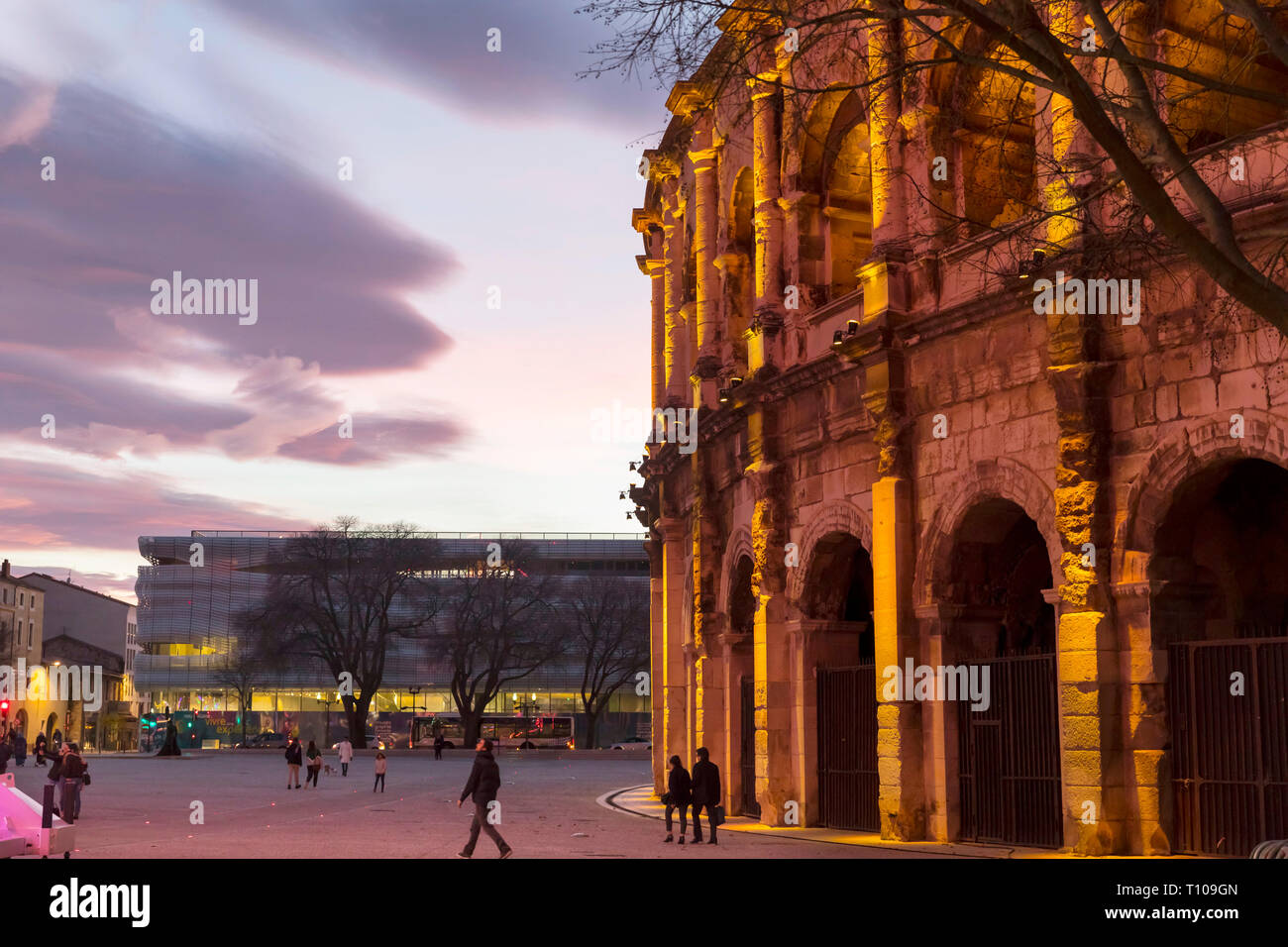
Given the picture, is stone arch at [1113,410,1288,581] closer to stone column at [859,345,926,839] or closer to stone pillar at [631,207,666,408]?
stone column at [859,345,926,839]

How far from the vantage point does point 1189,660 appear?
15.4 meters

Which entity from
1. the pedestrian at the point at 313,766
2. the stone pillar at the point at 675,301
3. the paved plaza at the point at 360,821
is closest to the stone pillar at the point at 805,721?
the paved plaza at the point at 360,821

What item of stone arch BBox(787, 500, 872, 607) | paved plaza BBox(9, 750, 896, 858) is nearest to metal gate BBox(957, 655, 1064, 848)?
paved plaza BBox(9, 750, 896, 858)

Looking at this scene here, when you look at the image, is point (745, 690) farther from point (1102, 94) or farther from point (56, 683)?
point (56, 683)

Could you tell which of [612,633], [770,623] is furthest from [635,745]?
[770,623]

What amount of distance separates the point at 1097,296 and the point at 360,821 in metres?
14.4

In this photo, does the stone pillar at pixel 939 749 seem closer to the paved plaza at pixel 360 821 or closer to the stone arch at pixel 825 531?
the paved plaza at pixel 360 821

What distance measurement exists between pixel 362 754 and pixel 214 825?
149 feet

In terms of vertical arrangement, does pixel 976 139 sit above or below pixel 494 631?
above

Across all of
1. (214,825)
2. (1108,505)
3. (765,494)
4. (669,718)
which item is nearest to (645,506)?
(669,718)

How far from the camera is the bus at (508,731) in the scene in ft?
274

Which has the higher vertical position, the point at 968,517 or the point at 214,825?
the point at 968,517
